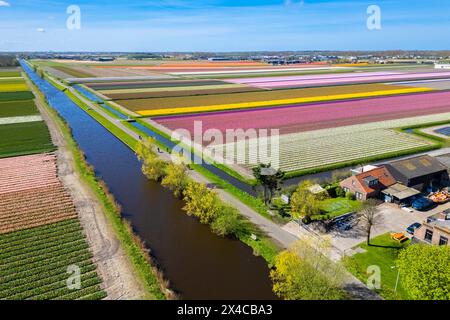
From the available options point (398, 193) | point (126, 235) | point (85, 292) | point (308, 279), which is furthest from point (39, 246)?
point (398, 193)

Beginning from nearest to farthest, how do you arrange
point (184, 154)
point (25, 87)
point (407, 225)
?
point (407, 225) < point (184, 154) < point (25, 87)

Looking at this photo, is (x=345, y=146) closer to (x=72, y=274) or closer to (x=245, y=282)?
(x=245, y=282)

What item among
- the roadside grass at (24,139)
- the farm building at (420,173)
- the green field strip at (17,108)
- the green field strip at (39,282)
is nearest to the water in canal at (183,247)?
the green field strip at (39,282)

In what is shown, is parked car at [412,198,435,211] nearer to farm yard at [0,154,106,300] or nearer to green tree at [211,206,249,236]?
green tree at [211,206,249,236]

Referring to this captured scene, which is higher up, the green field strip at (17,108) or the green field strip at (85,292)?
the green field strip at (17,108)

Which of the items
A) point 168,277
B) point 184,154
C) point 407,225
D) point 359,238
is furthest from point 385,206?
point 184,154

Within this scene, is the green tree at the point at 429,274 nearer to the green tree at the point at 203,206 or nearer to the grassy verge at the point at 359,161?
the green tree at the point at 203,206

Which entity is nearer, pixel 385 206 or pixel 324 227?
pixel 324 227
